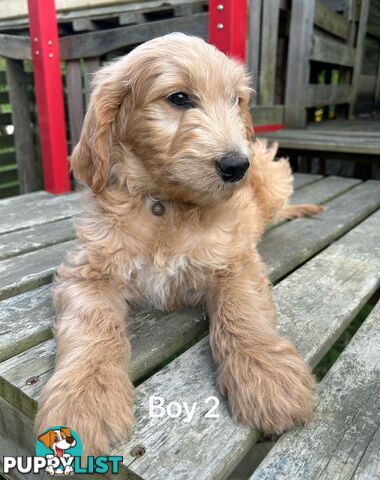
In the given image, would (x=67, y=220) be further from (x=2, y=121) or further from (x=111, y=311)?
(x=2, y=121)

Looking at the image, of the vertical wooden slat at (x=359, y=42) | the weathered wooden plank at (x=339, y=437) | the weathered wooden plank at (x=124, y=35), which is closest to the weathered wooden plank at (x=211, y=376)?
the weathered wooden plank at (x=339, y=437)

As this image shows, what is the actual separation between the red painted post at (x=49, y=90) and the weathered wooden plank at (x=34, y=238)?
933 millimetres

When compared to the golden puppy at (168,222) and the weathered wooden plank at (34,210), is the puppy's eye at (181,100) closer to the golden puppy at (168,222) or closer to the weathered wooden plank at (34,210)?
the golden puppy at (168,222)

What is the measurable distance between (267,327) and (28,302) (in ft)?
3.73

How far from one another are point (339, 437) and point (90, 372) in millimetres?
774

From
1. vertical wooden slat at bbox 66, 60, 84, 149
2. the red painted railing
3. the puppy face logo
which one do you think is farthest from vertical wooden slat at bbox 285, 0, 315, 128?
the puppy face logo

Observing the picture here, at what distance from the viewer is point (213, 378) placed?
153 cm

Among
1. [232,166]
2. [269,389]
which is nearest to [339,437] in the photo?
[269,389]

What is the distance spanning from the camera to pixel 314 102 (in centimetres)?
660

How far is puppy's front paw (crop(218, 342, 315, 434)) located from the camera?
1309 mm

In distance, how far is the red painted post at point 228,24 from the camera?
132 inches

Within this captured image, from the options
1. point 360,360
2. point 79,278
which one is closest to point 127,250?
point 79,278

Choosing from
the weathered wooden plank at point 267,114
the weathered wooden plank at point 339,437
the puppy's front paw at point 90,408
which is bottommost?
the weathered wooden plank at point 339,437

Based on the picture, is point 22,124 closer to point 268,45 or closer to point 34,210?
point 34,210
